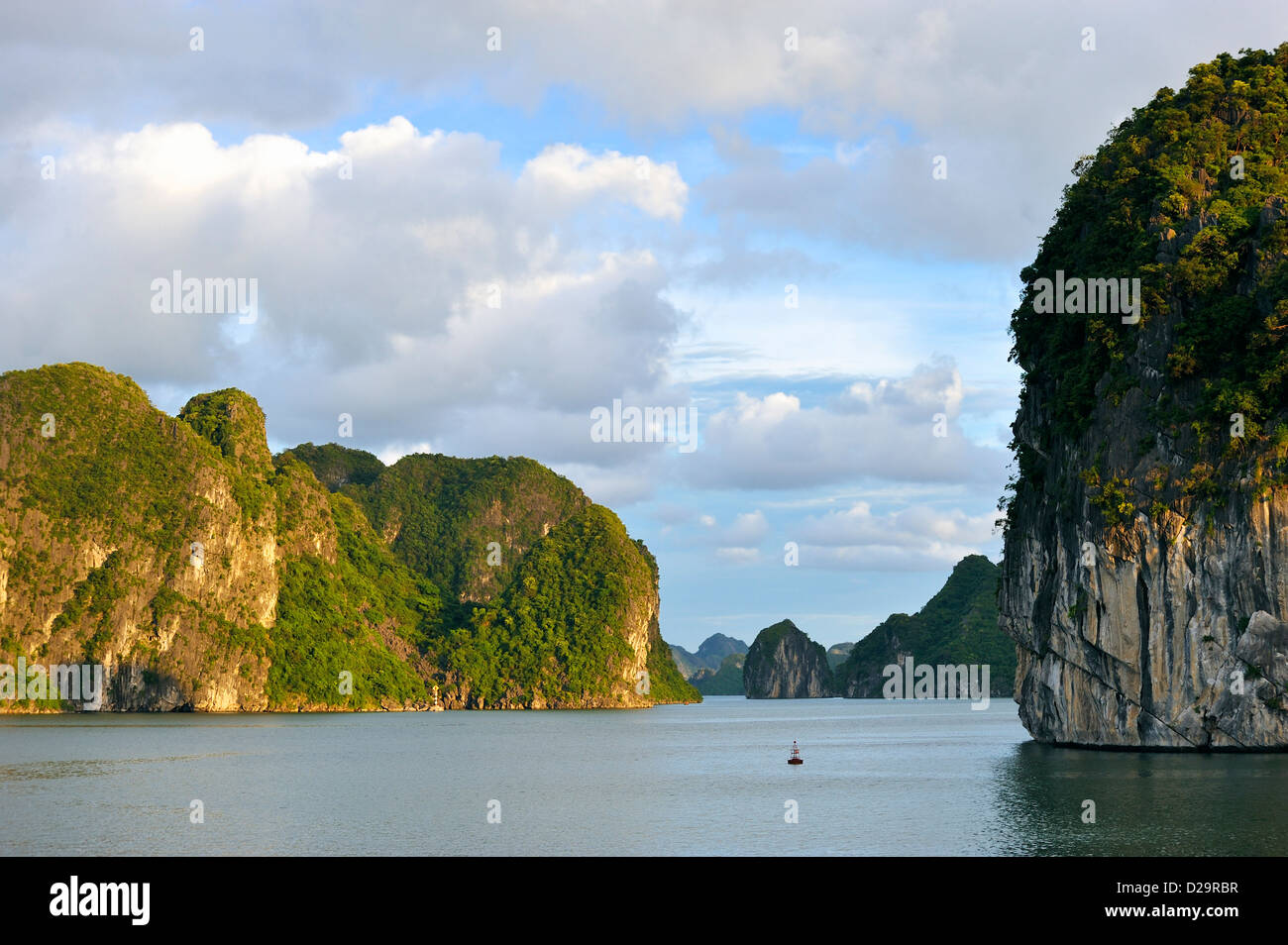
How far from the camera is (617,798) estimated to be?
1695 inches

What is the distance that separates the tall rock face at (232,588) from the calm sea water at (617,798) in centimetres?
4369

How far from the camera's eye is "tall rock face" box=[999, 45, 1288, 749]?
50000mm

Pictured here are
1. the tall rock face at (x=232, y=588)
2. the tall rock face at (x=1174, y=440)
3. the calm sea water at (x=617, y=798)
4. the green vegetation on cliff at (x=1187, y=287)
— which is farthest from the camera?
the tall rock face at (x=232, y=588)

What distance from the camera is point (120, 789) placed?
145 feet

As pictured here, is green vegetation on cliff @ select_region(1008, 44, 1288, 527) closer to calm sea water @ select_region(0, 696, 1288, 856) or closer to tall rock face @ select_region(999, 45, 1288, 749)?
tall rock face @ select_region(999, 45, 1288, 749)

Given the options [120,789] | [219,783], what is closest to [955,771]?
[219,783]

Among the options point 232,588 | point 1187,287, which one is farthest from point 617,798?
point 232,588

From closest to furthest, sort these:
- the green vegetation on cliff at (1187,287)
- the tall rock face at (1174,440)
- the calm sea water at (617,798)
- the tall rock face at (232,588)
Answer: the calm sea water at (617,798), the tall rock face at (1174,440), the green vegetation on cliff at (1187,287), the tall rock face at (232,588)

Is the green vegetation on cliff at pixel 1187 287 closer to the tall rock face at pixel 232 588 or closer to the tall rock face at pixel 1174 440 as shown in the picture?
the tall rock face at pixel 1174 440

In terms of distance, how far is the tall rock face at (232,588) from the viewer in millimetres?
113375

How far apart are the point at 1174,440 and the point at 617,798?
2862 cm

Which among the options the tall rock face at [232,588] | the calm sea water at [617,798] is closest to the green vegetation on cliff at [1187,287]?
the calm sea water at [617,798]
